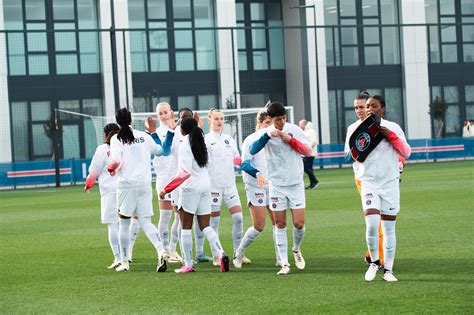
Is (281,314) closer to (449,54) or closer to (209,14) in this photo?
(209,14)

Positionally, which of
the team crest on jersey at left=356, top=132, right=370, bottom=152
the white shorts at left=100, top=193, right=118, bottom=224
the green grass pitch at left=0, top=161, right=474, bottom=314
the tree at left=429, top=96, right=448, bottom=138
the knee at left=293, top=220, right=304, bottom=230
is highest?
the tree at left=429, top=96, right=448, bottom=138

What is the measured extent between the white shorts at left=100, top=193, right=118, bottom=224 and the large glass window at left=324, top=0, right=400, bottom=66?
43.2m

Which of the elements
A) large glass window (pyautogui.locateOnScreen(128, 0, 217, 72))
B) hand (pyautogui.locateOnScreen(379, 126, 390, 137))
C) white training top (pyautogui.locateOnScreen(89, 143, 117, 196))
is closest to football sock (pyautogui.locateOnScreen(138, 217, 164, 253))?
white training top (pyautogui.locateOnScreen(89, 143, 117, 196))

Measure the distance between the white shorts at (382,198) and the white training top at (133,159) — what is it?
3.18 meters

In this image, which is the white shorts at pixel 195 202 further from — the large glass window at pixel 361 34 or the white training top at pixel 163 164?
the large glass window at pixel 361 34

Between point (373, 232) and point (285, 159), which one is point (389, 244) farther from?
point (285, 159)

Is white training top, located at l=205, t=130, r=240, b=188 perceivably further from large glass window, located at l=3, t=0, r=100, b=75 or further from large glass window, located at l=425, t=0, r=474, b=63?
large glass window, located at l=425, t=0, r=474, b=63

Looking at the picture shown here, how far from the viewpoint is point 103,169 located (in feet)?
48.2

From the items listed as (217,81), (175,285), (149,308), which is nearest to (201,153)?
(175,285)

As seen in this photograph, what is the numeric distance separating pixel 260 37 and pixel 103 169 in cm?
4190

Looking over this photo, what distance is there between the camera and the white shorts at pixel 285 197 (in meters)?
12.6

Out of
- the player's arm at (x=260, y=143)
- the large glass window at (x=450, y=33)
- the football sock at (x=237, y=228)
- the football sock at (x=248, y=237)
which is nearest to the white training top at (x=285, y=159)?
the player's arm at (x=260, y=143)

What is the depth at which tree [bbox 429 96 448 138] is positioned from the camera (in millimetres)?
56375

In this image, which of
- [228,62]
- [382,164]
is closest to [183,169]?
[382,164]
